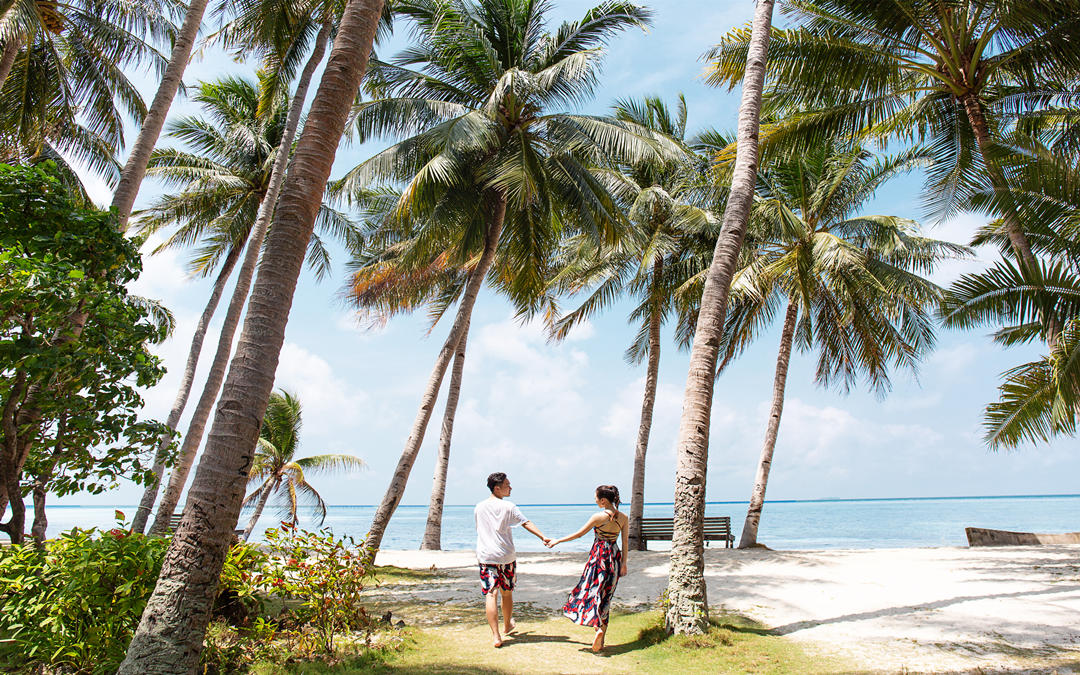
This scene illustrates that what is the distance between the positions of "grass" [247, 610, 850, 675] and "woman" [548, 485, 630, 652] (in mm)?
317

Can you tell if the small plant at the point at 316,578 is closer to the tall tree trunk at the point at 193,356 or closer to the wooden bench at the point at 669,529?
the tall tree trunk at the point at 193,356

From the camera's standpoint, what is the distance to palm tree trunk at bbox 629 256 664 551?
1549 cm

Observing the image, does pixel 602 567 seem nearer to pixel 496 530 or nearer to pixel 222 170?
pixel 496 530

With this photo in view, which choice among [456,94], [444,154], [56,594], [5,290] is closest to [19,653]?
[56,594]

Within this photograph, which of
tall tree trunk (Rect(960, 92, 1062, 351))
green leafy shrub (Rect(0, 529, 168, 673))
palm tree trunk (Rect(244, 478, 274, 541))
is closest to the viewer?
green leafy shrub (Rect(0, 529, 168, 673))

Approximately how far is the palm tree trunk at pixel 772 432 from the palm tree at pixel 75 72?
16110mm

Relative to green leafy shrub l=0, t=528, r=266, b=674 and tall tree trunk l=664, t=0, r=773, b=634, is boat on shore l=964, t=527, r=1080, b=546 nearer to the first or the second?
tall tree trunk l=664, t=0, r=773, b=634

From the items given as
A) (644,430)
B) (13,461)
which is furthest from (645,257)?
(13,461)

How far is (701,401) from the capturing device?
6.73 meters

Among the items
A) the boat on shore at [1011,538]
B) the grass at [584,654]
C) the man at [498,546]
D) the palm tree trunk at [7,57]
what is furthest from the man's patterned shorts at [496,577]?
the boat on shore at [1011,538]

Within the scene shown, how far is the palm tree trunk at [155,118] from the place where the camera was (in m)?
8.02

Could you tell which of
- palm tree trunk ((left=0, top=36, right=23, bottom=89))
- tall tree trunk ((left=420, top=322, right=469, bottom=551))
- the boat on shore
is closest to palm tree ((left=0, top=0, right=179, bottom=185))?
palm tree trunk ((left=0, top=36, right=23, bottom=89))

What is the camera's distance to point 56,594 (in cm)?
425

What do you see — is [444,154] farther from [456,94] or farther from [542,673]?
[542,673]
